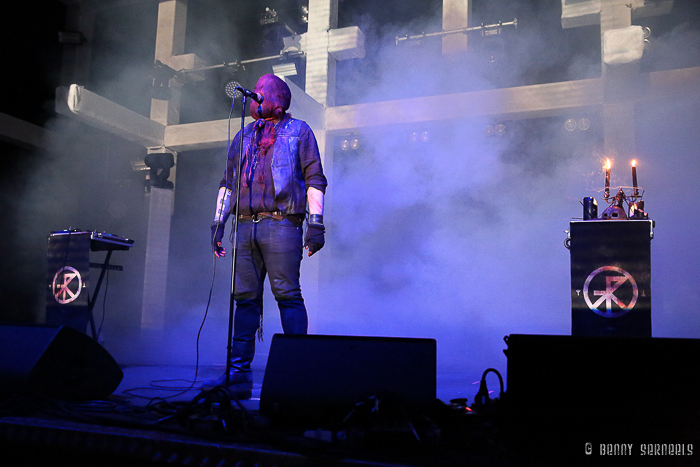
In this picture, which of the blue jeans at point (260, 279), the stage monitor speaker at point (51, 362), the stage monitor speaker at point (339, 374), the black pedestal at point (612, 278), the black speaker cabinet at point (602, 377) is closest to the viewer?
the black speaker cabinet at point (602, 377)

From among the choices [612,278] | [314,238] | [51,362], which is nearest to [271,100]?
[314,238]

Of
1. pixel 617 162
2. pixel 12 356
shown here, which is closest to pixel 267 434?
pixel 12 356

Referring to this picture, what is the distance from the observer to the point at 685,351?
114cm

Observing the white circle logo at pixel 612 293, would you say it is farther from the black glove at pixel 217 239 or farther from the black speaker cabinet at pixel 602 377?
the black glove at pixel 217 239

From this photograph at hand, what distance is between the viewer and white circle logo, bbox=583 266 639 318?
297cm

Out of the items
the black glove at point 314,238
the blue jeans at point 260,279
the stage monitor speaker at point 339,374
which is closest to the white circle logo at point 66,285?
the blue jeans at point 260,279

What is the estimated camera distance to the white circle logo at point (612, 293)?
2.97 metres

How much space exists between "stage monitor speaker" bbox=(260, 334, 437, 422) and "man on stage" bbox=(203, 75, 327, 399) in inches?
34.5

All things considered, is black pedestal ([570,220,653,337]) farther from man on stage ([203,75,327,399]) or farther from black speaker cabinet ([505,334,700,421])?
black speaker cabinet ([505,334,700,421])

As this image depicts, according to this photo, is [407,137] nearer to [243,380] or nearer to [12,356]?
[243,380]

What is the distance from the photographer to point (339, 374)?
146 cm

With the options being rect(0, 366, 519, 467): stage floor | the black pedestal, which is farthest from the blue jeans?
the black pedestal

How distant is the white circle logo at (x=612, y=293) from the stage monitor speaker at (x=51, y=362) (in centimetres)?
274

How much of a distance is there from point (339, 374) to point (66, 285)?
3630 mm
